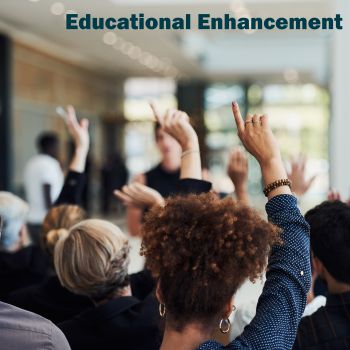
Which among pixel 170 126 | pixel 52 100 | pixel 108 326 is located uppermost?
pixel 52 100

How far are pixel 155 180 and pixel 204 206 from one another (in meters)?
2.78

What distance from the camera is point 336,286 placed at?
193 centimetres

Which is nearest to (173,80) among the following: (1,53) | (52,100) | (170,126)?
(52,100)

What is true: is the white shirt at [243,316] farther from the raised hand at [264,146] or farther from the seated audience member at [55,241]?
the raised hand at [264,146]

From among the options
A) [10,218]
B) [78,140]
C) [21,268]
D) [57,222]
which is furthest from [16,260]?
[78,140]

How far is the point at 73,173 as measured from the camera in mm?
3268

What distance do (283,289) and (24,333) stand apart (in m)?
0.48

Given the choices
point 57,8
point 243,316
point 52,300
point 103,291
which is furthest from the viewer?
point 57,8

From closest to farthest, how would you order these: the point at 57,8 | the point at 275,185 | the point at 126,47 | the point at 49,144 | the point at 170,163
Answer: the point at 275,185 < the point at 170,163 < the point at 49,144 < the point at 57,8 < the point at 126,47

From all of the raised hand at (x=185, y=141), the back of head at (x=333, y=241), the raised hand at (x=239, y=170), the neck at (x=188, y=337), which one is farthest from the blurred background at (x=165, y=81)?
the neck at (x=188, y=337)

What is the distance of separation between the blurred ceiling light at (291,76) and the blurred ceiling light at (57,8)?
30.4ft

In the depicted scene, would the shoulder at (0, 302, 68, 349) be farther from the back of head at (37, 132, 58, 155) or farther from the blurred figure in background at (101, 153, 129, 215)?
the blurred figure in background at (101, 153, 129, 215)

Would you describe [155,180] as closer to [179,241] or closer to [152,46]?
[179,241]

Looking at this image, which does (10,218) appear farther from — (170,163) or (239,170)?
(170,163)
